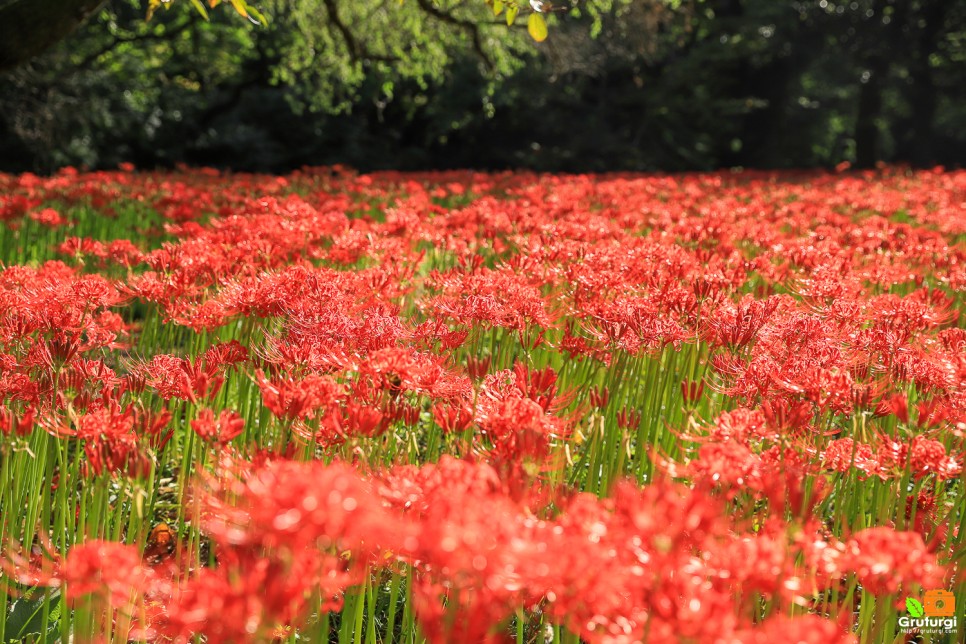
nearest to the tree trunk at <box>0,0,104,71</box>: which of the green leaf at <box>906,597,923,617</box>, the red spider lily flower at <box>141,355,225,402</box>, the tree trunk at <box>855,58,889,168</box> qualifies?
the red spider lily flower at <box>141,355,225,402</box>

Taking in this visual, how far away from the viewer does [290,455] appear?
1647 millimetres

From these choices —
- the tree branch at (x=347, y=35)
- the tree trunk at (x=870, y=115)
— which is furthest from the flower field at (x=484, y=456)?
the tree trunk at (x=870, y=115)

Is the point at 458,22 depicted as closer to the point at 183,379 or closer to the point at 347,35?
the point at 347,35

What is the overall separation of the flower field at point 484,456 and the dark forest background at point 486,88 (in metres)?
9.48

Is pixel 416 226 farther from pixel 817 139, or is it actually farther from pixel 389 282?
pixel 817 139

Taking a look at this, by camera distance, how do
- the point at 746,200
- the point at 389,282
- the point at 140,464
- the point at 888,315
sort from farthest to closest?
the point at 746,200, the point at 389,282, the point at 888,315, the point at 140,464

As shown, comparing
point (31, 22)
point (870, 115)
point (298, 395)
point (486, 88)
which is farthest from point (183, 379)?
point (870, 115)

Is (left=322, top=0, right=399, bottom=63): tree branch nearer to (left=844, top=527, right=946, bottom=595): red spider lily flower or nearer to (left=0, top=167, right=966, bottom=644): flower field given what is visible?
(left=0, top=167, right=966, bottom=644): flower field

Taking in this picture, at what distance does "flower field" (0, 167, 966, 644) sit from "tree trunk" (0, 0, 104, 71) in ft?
6.91

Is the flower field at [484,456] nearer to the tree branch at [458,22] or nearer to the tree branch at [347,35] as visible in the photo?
the tree branch at [458,22]

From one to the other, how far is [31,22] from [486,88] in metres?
13.5

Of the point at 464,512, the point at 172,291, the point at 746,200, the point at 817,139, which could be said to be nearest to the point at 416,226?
the point at 172,291

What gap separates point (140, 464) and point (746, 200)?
30.8 feet

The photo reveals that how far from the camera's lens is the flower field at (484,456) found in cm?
104
